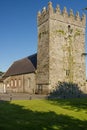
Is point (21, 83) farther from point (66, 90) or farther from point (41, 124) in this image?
point (41, 124)

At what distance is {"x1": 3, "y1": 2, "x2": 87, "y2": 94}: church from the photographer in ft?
138

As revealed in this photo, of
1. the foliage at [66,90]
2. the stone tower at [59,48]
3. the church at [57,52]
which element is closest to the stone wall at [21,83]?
the church at [57,52]

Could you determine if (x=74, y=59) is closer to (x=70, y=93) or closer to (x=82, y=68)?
(x=82, y=68)

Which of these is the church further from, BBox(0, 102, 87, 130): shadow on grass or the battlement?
BBox(0, 102, 87, 130): shadow on grass

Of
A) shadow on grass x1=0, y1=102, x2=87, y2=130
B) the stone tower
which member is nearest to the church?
the stone tower

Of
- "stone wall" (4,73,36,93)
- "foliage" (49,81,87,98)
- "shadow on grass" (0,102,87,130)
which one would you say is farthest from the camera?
"stone wall" (4,73,36,93)

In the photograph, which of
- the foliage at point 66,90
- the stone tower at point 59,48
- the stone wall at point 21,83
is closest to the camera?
the foliage at point 66,90

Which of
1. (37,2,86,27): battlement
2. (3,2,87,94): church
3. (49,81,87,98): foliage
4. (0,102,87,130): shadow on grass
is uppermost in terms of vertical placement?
(37,2,86,27): battlement

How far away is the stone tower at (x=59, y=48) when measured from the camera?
42.1 metres

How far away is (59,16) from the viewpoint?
43.9m

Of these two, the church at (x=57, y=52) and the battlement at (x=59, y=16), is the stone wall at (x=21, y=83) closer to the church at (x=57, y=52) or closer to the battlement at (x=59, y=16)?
the church at (x=57, y=52)

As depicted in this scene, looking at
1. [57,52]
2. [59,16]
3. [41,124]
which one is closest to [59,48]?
[57,52]

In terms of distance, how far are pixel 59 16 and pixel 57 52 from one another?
7428 mm

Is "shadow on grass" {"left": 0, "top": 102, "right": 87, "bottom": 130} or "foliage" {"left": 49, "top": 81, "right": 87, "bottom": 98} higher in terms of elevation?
"foliage" {"left": 49, "top": 81, "right": 87, "bottom": 98}
